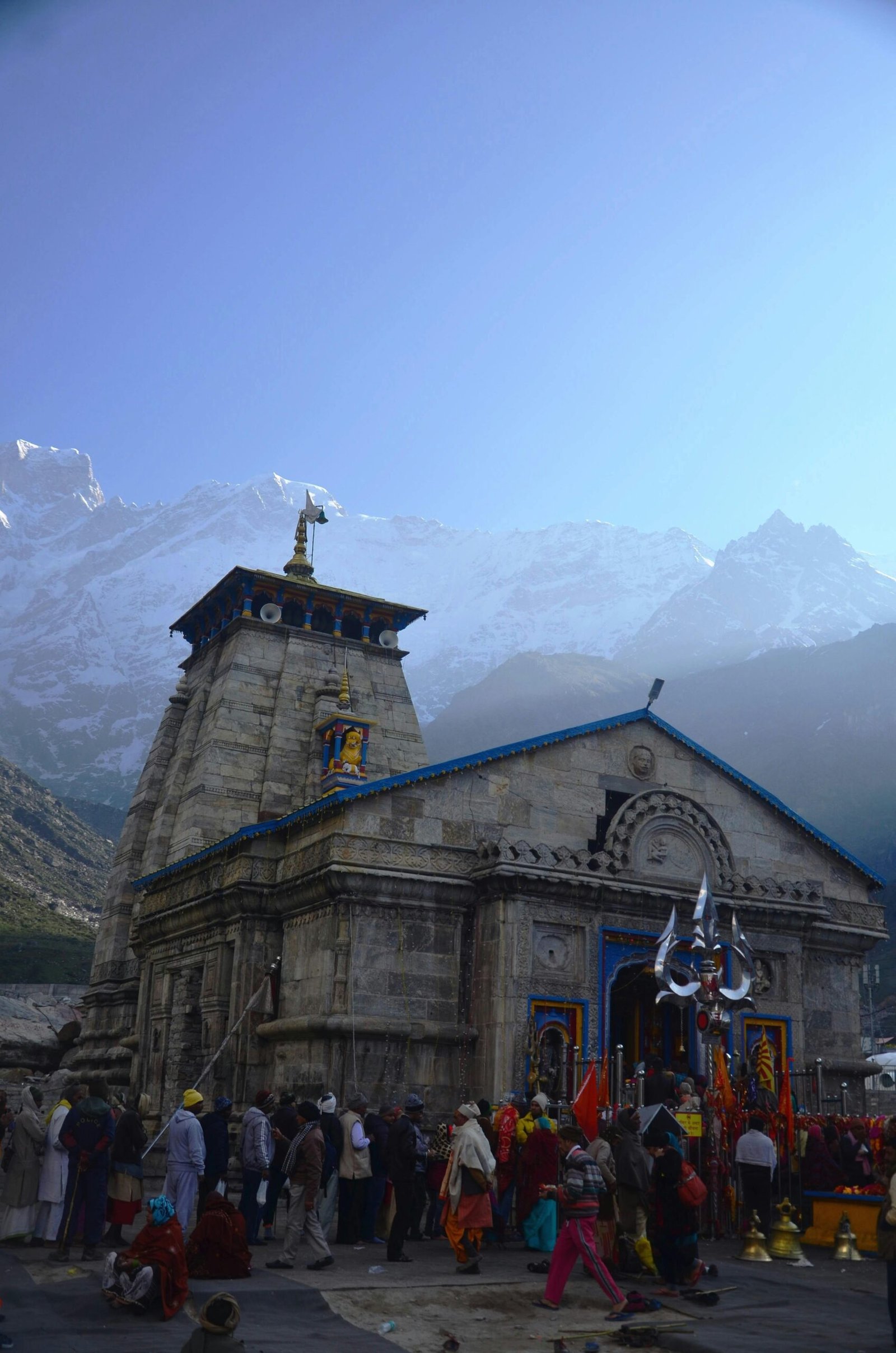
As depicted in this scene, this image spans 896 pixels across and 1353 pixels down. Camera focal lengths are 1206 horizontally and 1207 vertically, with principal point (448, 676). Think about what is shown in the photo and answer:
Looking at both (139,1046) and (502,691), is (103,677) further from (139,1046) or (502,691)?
(139,1046)

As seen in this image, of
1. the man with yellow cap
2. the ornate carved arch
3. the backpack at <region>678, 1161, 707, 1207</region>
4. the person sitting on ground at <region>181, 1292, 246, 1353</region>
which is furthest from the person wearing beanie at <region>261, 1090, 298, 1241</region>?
the person sitting on ground at <region>181, 1292, 246, 1353</region>

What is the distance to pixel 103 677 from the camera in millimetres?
154500

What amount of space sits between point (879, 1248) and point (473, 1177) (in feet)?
14.6

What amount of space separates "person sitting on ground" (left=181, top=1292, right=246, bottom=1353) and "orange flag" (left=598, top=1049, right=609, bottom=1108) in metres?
10.8

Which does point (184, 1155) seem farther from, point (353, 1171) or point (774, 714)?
point (774, 714)

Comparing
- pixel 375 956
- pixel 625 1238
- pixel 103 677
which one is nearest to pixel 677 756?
pixel 375 956

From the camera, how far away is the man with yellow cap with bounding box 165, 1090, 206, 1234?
42.8 ft

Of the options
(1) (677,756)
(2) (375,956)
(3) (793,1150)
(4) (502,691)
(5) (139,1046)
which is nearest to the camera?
(3) (793,1150)

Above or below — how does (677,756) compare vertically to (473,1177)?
above

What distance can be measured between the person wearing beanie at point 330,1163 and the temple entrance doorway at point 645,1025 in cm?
Answer: 908

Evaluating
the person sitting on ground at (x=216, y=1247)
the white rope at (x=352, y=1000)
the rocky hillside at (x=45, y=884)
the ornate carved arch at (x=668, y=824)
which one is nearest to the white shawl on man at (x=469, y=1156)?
the person sitting on ground at (x=216, y=1247)

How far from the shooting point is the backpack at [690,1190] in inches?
464

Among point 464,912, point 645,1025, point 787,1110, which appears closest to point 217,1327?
point 787,1110

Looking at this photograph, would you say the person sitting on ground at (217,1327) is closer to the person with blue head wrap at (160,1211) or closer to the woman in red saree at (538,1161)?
the person with blue head wrap at (160,1211)
